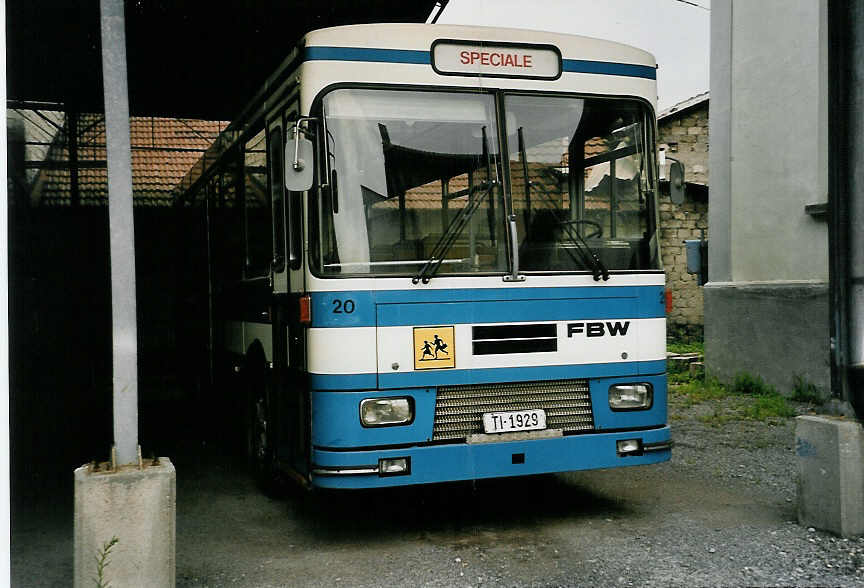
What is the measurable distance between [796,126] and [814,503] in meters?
6.88

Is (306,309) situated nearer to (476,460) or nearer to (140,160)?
(476,460)

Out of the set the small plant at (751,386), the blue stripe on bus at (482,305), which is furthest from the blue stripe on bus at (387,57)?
the small plant at (751,386)

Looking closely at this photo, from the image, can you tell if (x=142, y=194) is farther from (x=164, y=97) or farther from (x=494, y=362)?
(x=494, y=362)

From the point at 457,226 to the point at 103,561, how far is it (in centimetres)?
272

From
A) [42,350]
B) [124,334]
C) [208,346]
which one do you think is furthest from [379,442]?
[42,350]

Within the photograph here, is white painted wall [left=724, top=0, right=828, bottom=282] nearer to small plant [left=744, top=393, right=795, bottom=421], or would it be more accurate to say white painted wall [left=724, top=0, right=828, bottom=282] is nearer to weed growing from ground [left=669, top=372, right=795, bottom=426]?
weed growing from ground [left=669, top=372, right=795, bottom=426]

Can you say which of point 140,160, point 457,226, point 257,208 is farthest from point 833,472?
point 140,160

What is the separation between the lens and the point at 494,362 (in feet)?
19.2

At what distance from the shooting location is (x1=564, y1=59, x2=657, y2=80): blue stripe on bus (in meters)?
6.19

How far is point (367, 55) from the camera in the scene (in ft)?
18.7

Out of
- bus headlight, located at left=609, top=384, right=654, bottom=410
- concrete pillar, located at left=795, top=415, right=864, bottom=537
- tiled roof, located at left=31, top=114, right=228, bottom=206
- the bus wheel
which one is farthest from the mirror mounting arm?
tiled roof, located at left=31, top=114, right=228, bottom=206

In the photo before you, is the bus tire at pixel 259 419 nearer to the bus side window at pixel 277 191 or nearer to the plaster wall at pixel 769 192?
the bus side window at pixel 277 191

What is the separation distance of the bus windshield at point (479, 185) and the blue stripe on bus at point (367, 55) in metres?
0.19

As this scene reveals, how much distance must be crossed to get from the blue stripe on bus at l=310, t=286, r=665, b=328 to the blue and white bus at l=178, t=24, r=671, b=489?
1 centimetres
